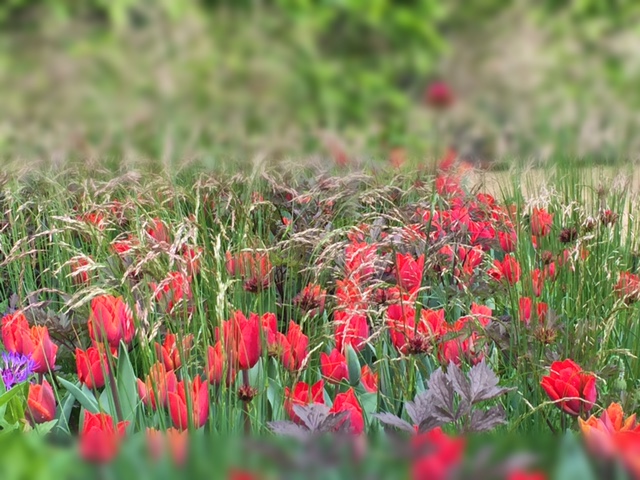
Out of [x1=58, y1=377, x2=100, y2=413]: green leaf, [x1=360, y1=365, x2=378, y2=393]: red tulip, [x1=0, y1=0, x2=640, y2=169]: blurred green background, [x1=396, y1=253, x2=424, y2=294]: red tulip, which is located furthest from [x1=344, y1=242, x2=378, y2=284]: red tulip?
[x1=0, y1=0, x2=640, y2=169]: blurred green background

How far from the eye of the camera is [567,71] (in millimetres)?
4965

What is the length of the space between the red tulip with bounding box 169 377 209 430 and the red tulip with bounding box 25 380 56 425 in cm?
23

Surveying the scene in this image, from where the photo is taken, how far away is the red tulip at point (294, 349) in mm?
1329

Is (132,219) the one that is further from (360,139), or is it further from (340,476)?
(360,139)

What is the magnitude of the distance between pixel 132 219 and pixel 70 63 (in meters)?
2.94

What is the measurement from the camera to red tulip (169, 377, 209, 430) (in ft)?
3.76

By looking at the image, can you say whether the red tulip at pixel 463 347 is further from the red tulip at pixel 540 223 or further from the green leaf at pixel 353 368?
the red tulip at pixel 540 223

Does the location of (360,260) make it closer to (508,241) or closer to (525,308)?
(525,308)

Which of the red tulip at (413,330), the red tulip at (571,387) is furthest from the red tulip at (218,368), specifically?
the red tulip at (571,387)

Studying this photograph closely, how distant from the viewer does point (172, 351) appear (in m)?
1.33

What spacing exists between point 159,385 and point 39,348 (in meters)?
0.28

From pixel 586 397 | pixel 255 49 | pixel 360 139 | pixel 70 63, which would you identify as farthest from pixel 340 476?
pixel 70 63

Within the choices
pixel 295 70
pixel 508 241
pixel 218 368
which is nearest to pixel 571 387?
pixel 218 368

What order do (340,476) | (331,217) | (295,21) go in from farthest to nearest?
(295,21) < (331,217) < (340,476)
